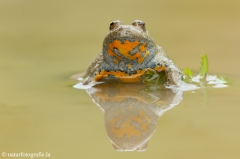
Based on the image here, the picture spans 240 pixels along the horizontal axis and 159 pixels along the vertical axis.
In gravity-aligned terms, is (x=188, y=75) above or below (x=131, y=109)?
below

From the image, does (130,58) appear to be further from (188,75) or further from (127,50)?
(188,75)

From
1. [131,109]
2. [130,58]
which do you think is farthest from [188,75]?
[131,109]

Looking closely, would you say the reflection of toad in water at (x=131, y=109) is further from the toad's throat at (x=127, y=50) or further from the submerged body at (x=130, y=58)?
the toad's throat at (x=127, y=50)

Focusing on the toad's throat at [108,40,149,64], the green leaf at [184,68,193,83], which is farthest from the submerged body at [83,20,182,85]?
the green leaf at [184,68,193,83]

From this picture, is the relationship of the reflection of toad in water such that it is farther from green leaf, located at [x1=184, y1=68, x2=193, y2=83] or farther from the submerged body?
green leaf, located at [x1=184, y1=68, x2=193, y2=83]

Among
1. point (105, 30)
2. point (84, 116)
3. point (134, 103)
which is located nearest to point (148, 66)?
point (134, 103)
